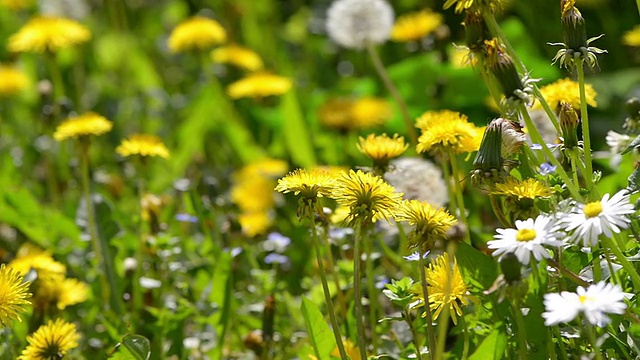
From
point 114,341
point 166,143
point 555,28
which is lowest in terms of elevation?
point 114,341

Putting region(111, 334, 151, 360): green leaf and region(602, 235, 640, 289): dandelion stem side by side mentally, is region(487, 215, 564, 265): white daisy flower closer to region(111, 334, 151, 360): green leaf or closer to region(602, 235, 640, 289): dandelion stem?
region(602, 235, 640, 289): dandelion stem

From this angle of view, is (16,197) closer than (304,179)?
No

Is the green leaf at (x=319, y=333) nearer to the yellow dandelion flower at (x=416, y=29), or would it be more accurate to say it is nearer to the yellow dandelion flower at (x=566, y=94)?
the yellow dandelion flower at (x=566, y=94)

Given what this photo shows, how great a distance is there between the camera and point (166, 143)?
2.49 meters

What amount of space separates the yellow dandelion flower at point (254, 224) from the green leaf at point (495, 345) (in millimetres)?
747

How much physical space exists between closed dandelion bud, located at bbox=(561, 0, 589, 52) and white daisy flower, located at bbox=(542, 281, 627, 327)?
10.6 inches

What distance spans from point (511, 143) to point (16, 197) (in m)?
1.11

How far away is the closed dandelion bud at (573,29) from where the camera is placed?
908 millimetres

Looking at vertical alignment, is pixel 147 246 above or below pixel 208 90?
below

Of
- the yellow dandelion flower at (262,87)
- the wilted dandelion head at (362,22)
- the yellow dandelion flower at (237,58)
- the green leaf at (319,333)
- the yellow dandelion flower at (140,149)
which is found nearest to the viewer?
the green leaf at (319,333)

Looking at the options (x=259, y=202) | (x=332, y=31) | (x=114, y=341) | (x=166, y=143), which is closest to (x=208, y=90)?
(x=166, y=143)

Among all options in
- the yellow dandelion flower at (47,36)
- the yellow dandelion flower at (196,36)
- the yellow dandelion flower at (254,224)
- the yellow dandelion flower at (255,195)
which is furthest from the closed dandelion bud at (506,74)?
the yellow dandelion flower at (196,36)

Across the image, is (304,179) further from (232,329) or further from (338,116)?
(338,116)

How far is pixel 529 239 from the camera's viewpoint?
2.70 ft
